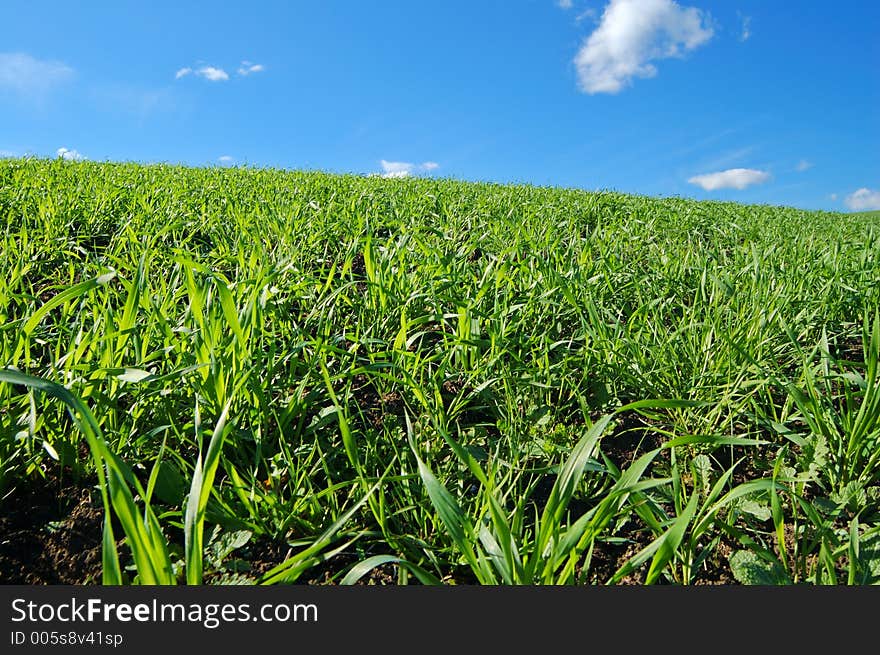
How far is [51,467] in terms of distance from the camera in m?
1.60

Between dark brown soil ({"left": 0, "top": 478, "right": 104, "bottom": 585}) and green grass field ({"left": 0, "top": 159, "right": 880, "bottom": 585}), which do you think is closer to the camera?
green grass field ({"left": 0, "top": 159, "right": 880, "bottom": 585})

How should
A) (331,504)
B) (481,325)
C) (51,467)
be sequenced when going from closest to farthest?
1. (331,504)
2. (51,467)
3. (481,325)

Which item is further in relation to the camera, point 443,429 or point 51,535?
point 443,429

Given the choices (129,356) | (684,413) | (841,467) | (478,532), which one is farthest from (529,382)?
(129,356)

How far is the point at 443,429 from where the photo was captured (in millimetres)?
1692

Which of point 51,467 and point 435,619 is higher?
point 51,467

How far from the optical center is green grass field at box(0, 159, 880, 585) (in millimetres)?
1193

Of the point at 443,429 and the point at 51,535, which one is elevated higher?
the point at 443,429

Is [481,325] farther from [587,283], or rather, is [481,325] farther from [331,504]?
[331,504]

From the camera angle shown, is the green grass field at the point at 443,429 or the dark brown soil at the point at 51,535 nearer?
the green grass field at the point at 443,429

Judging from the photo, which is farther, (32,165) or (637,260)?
(32,165)

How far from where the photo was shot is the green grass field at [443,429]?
1.19 m

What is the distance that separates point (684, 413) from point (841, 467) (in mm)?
441

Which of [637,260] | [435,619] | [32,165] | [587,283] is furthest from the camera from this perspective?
[32,165]
